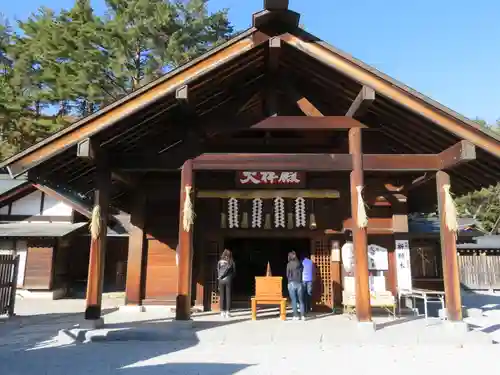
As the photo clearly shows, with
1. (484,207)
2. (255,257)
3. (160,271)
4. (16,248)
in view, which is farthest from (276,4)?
(484,207)

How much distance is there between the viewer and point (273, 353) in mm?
6051

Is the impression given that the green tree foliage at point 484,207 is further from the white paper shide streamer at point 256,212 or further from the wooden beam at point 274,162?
the wooden beam at point 274,162

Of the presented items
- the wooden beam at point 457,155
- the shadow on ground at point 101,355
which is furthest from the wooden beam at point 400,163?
the shadow on ground at point 101,355

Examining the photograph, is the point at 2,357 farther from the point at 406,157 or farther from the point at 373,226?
the point at 373,226

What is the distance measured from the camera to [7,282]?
10203mm

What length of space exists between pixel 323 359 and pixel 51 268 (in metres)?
13.5

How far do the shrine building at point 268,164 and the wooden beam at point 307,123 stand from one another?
22 millimetres

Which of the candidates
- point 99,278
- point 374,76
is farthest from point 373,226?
point 99,278

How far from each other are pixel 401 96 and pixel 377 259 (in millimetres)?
4848

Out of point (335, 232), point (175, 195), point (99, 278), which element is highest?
point (175, 195)

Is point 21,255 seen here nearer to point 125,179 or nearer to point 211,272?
point 125,179

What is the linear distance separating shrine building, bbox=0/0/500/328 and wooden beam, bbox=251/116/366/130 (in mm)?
22

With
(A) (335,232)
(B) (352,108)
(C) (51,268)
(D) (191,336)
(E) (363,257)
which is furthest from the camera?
(C) (51,268)

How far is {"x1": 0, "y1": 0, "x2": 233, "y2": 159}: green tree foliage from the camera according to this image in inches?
806
